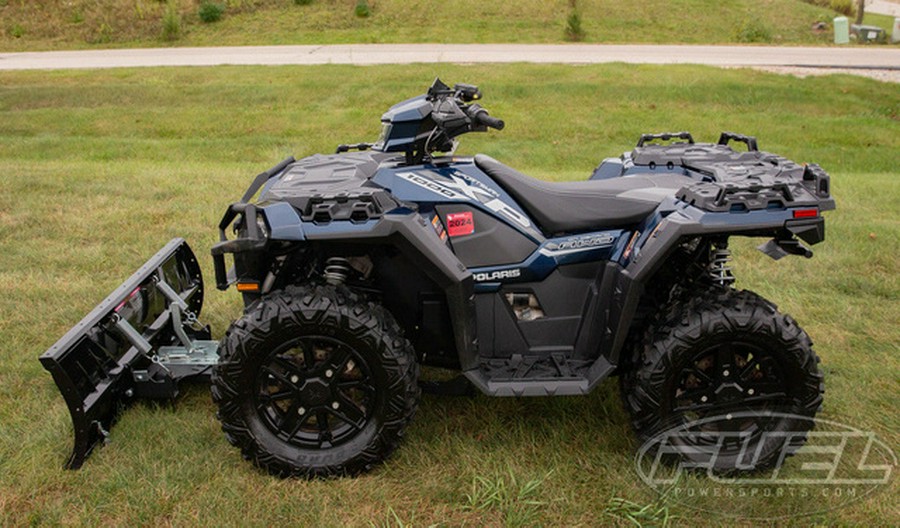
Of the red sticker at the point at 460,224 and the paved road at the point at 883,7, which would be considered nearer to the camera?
the red sticker at the point at 460,224

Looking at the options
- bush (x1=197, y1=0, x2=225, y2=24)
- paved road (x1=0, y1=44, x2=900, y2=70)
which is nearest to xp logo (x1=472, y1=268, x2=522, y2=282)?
paved road (x1=0, y1=44, x2=900, y2=70)

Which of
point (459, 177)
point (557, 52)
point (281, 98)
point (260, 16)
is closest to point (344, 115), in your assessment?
point (281, 98)

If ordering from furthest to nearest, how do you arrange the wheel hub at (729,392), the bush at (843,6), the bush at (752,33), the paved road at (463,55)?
the bush at (843,6), the bush at (752,33), the paved road at (463,55), the wheel hub at (729,392)

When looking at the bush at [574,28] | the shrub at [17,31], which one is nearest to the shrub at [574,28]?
the bush at [574,28]

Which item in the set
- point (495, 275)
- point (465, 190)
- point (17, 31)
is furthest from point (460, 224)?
point (17, 31)

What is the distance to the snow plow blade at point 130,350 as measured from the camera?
3.62m

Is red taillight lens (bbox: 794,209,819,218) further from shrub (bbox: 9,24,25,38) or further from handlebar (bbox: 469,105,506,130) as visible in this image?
shrub (bbox: 9,24,25,38)

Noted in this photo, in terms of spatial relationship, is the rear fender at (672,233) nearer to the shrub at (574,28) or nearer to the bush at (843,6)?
the shrub at (574,28)

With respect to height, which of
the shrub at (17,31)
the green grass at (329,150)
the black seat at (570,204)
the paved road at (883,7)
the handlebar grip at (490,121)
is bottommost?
the paved road at (883,7)

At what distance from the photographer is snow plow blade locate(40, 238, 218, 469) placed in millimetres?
3615

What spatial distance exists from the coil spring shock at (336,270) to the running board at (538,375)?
787mm

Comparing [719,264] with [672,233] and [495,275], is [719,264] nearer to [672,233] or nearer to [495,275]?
[672,233]

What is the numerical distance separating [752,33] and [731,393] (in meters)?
22.7

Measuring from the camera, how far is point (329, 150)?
11656 mm
